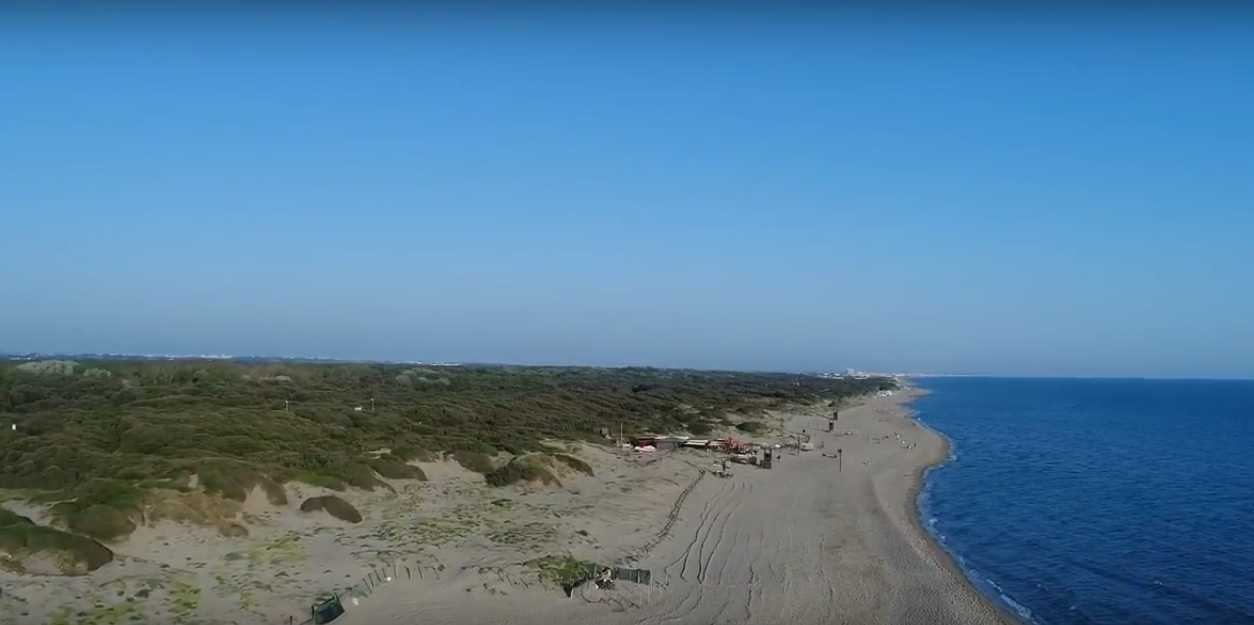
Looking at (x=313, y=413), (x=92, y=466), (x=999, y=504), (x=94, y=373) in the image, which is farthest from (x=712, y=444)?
(x=94, y=373)

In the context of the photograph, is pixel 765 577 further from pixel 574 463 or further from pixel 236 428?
pixel 236 428

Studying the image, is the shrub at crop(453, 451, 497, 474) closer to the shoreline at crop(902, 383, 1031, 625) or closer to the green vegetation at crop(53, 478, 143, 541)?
the green vegetation at crop(53, 478, 143, 541)

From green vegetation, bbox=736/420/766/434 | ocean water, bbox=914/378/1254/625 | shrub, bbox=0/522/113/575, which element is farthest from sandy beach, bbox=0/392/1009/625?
green vegetation, bbox=736/420/766/434

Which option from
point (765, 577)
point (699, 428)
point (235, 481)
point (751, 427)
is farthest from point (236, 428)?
point (751, 427)

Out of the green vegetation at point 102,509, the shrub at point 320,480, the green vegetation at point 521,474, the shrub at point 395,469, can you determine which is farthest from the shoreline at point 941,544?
the green vegetation at point 102,509

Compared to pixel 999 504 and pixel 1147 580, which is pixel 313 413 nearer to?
pixel 999 504
